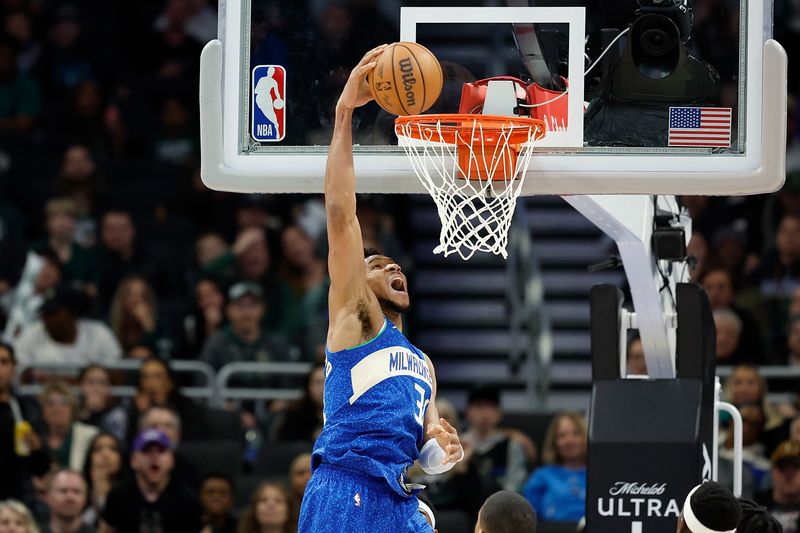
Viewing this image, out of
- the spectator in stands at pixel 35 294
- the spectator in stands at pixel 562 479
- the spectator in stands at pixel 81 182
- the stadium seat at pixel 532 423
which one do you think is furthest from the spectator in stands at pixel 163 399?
the spectator in stands at pixel 81 182

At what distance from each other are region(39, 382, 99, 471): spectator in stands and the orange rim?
204 inches

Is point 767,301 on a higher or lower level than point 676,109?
lower

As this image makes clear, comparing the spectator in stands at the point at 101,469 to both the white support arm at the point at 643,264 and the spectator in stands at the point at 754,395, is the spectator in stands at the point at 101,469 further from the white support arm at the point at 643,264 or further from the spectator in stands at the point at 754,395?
A: the white support arm at the point at 643,264

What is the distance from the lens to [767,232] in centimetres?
1234

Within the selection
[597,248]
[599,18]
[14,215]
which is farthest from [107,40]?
[599,18]

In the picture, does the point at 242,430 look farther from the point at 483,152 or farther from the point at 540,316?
the point at 483,152

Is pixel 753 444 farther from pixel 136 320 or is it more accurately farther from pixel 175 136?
pixel 175 136

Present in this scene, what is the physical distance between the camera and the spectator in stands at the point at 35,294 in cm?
1212

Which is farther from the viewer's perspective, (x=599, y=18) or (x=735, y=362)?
(x=735, y=362)

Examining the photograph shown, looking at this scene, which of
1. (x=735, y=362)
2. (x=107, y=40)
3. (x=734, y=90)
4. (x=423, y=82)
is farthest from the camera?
(x=107, y=40)

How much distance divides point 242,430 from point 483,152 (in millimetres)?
5228

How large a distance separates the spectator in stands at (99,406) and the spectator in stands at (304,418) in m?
1.09

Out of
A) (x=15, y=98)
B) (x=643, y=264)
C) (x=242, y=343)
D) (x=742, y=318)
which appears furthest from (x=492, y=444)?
(x=15, y=98)

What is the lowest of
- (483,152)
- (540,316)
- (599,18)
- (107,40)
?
(540,316)
